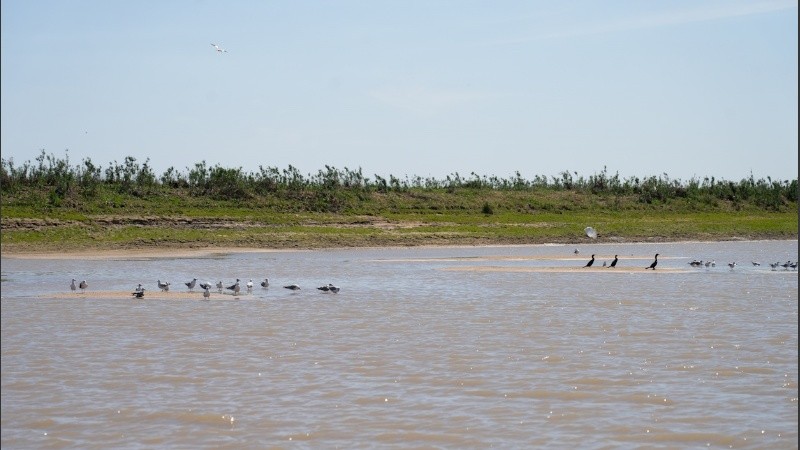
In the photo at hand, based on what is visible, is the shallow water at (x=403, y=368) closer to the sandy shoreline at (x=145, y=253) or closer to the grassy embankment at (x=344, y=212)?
the sandy shoreline at (x=145, y=253)

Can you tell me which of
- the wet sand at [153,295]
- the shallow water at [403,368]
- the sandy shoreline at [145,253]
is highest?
the sandy shoreline at [145,253]

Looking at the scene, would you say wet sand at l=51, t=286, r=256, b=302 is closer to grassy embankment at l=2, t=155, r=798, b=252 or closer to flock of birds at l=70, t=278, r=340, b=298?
flock of birds at l=70, t=278, r=340, b=298

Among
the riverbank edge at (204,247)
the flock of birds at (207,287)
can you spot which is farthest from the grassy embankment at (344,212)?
the flock of birds at (207,287)

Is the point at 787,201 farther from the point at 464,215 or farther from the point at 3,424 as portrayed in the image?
the point at 3,424

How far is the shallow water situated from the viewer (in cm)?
823

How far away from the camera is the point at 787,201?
190 feet

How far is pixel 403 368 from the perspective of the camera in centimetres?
1100

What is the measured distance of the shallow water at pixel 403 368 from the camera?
8.23m

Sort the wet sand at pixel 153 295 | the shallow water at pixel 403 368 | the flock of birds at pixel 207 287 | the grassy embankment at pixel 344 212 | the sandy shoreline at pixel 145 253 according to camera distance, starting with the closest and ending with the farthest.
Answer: the shallow water at pixel 403 368 < the wet sand at pixel 153 295 < the flock of birds at pixel 207 287 < the sandy shoreline at pixel 145 253 < the grassy embankment at pixel 344 212

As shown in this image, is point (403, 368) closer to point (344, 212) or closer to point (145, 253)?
point (145, 253)

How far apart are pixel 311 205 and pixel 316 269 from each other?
16435 millimetres

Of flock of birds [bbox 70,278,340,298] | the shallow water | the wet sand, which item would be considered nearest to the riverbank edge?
the shallow water

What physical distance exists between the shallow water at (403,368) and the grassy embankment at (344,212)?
1278 centimetres

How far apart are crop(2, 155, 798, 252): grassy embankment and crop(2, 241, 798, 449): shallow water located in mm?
12776
